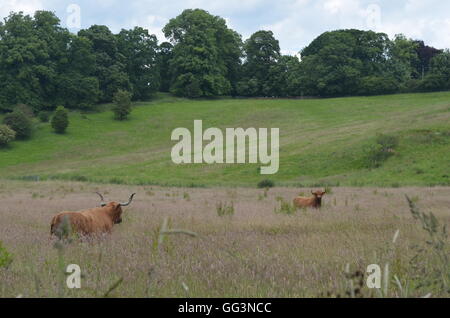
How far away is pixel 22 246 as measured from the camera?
780 cm

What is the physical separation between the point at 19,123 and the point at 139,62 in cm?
3017

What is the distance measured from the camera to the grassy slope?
3584 centimetres

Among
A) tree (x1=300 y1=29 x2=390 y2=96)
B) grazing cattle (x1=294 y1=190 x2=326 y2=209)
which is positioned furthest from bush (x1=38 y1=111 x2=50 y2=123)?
grazing cattle (x1=294 y1=190 x2=326 y2=209)

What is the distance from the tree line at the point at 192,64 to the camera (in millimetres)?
68375

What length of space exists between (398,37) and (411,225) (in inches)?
4018

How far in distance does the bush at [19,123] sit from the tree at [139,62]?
24.3 metres

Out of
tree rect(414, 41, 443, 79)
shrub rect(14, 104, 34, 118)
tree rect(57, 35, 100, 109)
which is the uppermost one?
tree rect(414, 41, 443, 79)

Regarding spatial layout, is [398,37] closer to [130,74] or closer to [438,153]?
[130,74]

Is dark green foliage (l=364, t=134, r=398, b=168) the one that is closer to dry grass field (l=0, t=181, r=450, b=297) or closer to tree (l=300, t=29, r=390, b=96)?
dry grass field (l=0, t=181, r=450, b=297)

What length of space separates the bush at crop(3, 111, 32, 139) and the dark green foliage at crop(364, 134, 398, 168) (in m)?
40.9

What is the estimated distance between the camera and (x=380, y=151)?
3838 centimetres

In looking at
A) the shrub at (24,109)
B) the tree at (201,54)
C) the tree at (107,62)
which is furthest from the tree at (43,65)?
the tree at (201,54)

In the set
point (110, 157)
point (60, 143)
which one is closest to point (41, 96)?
point (60, 143)
